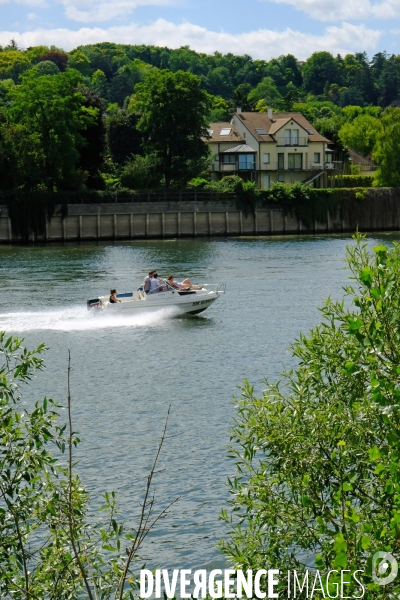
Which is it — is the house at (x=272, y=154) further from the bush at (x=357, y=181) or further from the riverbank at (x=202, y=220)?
the riverbank at (x=202, y=220)

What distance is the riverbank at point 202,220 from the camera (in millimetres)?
93625

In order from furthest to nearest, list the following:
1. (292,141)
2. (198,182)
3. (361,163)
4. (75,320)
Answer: (361,163) → (292,141) → (198,182) → (75,320)

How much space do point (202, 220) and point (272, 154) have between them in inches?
705

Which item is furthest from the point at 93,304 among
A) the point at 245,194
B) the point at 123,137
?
the point at 123,137

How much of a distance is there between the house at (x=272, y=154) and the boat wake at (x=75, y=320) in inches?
2557

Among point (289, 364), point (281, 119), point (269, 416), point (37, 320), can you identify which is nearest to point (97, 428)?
point (289, 364)

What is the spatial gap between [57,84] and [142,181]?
12294 millimetres

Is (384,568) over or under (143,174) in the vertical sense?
under

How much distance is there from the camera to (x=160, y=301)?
155 feet

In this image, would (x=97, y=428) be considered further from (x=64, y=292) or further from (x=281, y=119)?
(x=281, y=119)

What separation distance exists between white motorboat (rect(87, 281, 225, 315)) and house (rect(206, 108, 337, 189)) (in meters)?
64.0

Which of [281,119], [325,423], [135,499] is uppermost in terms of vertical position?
[281,119]

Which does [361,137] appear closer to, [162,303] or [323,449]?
[162,303]

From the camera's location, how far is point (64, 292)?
56000 millimetres
